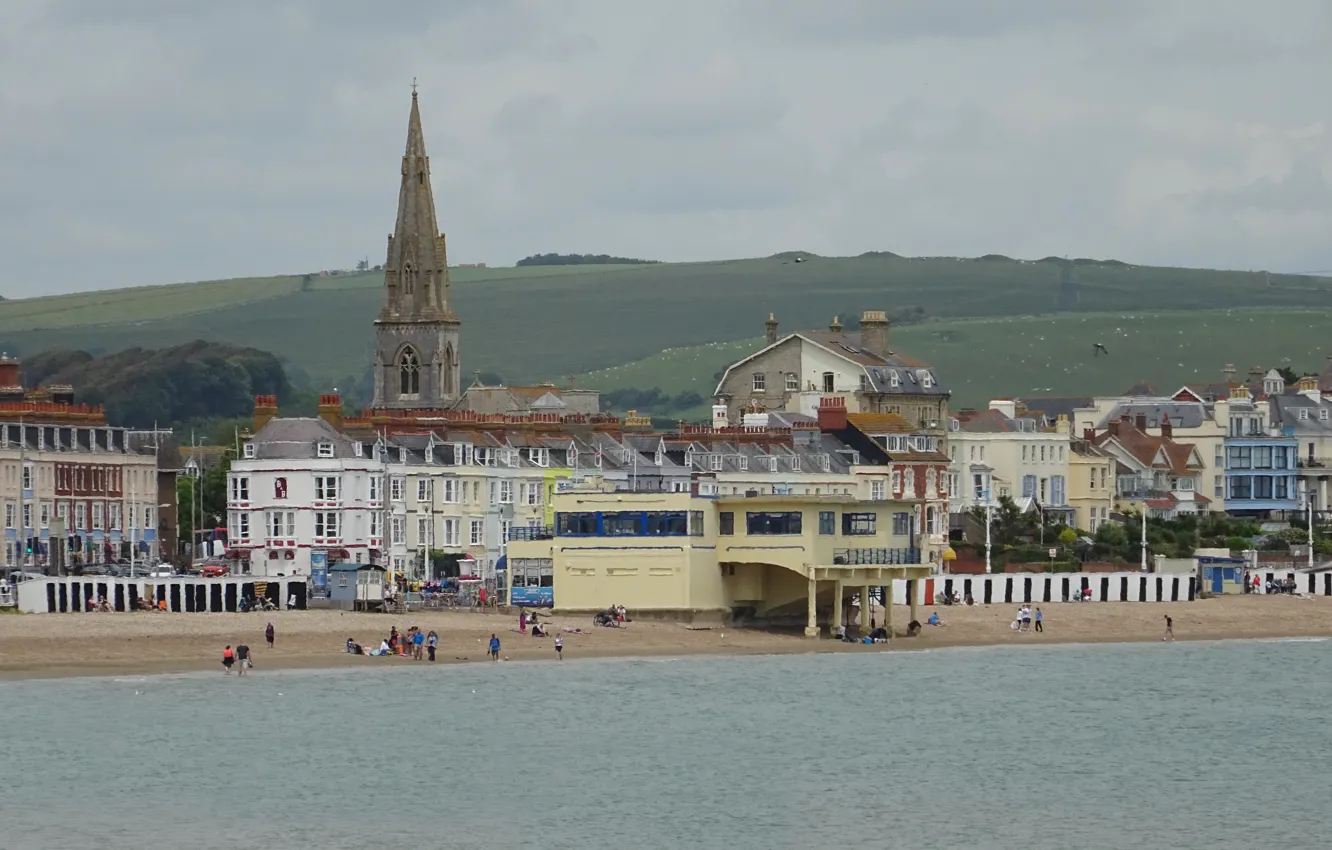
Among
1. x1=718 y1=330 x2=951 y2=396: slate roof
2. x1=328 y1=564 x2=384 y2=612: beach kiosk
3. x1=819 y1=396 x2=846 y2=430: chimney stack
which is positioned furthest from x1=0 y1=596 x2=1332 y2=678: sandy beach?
x1=718 y1=330 x2=951 y2=396: slate roof

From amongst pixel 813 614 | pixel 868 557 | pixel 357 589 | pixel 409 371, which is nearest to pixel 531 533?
pixel 357 589

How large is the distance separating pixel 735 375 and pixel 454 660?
226 ft

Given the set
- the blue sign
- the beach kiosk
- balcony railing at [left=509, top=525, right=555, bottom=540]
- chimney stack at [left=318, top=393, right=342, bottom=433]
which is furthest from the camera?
chimney stack at [left=318, top=393, right=342, bottom=433]

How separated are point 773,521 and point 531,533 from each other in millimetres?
10627

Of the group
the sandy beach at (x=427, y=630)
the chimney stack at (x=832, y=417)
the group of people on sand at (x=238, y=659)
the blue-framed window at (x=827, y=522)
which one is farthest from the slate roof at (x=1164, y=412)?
the group of people on sand at (x=238, y=659)

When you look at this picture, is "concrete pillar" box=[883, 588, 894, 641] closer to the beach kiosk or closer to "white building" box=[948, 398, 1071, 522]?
the beach kiosk

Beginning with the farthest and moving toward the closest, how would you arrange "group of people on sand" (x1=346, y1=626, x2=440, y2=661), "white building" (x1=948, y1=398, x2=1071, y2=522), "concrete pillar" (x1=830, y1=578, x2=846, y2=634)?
"white building" (x1=948, y1=398, x2=1071, y2=522)
"concrete pillar" (x1=830, y1=578, x2=846, y2=634)
"group of people on sand" (x1=346, y1=626, x2=440, y2=661)

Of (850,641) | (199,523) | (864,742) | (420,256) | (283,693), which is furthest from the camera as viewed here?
(420,256)

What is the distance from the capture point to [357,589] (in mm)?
101500

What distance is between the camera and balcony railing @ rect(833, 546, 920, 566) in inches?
3915

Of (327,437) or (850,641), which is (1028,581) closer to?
(850,641)

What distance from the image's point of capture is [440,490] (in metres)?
116

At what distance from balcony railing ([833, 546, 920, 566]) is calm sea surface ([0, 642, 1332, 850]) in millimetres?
A: 3125

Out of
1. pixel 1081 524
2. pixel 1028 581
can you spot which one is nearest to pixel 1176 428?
pixel 1081 524
